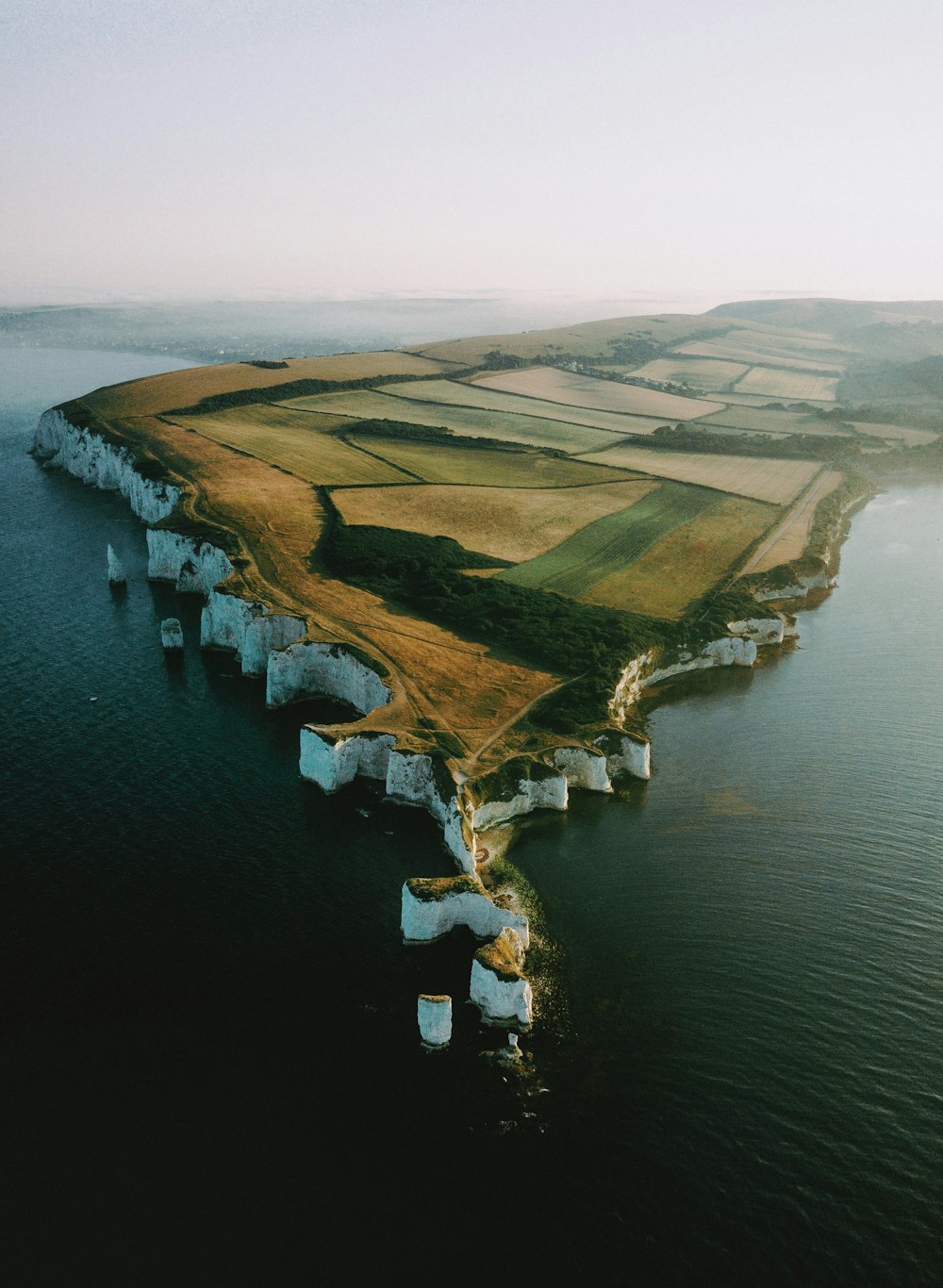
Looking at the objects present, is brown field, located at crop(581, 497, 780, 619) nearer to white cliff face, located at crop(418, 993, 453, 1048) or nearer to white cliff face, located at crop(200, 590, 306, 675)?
white cliff face, located at crop(200, 590, 306, 675)

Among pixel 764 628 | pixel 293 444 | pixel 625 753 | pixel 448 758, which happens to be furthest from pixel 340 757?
pixel 293 444

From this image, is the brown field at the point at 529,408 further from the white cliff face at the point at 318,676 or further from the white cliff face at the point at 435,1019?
the white cliff face at the point at 435,1019

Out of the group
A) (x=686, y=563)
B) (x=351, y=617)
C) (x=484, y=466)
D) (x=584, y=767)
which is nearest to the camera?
(x=584, y=767)

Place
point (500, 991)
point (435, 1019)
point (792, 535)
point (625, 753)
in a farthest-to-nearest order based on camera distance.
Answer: point (792, 535), point (625, 753), point (500, 991), point (435, 1019)

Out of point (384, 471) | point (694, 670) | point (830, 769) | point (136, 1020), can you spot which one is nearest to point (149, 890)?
point (136, 1020)

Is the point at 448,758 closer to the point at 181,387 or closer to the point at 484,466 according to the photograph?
the point at 484,466

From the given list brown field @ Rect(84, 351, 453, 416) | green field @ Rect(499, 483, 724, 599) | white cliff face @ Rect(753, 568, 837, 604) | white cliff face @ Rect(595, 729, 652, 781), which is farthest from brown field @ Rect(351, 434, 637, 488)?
white cliff face @ Rect(595, 729, 652, 781)

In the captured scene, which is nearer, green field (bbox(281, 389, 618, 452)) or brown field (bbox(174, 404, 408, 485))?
brown field (bbox(174, 404, 408, 485))
